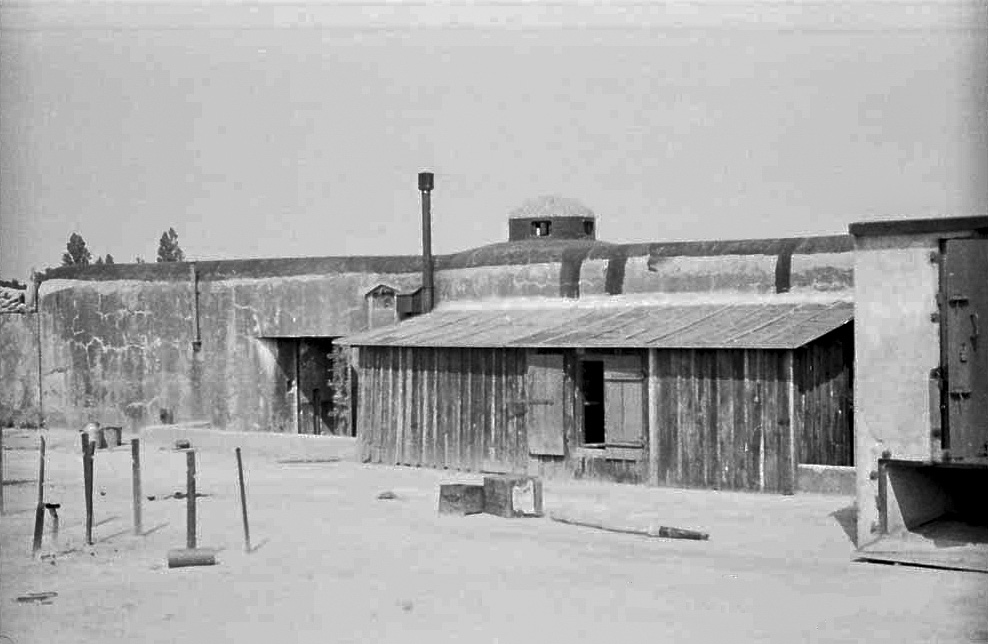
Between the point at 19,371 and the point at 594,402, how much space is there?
47.9 feet

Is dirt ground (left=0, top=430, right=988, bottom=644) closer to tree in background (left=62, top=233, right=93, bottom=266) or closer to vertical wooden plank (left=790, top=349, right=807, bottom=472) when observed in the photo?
vertical wooden plank (left=790, top=349, right=807, bottom=472)

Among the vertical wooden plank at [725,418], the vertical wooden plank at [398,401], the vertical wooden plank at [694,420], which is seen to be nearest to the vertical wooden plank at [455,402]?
the vertical wooden plank at [398,401]

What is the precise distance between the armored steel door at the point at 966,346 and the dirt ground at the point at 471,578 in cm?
126

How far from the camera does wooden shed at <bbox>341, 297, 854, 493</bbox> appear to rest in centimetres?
1978

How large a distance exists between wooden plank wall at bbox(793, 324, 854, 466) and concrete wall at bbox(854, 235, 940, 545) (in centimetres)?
517

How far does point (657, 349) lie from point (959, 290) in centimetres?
745

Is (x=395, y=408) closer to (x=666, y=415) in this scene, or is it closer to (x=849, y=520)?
(x=666, y=415)

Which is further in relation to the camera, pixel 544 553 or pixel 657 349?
pixel 657 349

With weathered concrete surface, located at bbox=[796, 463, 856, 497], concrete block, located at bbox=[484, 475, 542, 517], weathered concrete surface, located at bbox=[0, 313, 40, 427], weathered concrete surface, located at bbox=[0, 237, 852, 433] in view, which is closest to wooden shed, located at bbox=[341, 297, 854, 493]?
weathered concrete surface, located at bbox=[796, 463, 856, 497]

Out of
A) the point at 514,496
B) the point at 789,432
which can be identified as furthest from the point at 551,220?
the point at 514,496

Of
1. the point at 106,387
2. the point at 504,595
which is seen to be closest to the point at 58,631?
the point at 504,595

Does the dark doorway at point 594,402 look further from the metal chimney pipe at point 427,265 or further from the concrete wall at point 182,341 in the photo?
the concrete wall at point 182,341

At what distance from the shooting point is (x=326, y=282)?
28.1 m

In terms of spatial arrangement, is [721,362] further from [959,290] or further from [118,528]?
[118,528]
